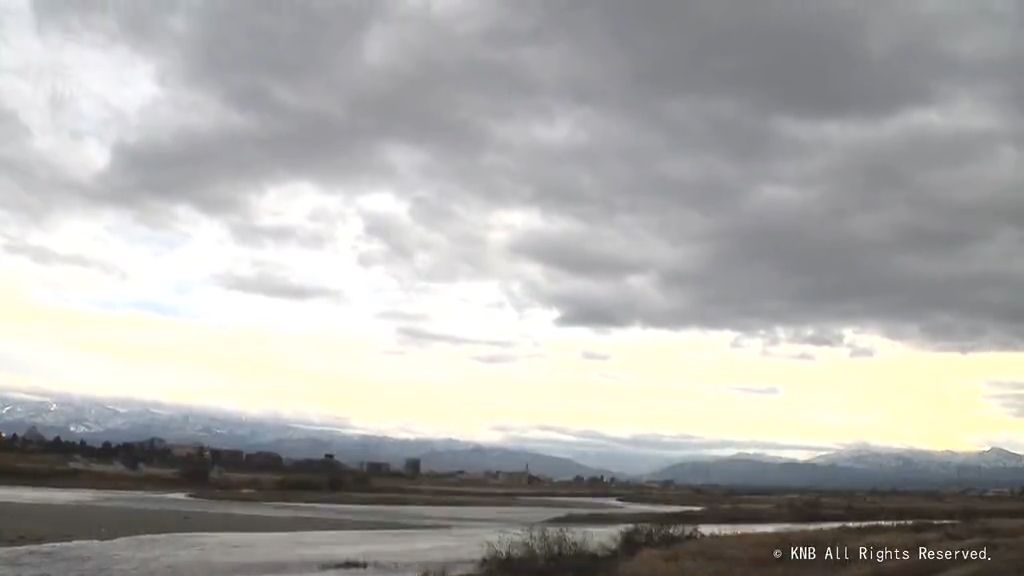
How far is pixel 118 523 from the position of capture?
54688mm

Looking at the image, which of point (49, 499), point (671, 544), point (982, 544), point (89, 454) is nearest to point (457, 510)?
point (49, 499)

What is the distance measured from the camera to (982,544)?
1491 inches

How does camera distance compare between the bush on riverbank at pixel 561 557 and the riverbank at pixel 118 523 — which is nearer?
the bush on riverbank at pixel 561 557

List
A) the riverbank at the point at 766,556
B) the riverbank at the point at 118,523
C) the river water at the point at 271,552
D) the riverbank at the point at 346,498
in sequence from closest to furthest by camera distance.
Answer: the riverbank at the point at 766,556 < the river water at the point at 271,552 < the riverbank at the point at 118,523 < the riverbank at the point at 346,498

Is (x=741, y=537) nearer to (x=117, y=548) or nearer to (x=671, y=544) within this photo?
(x=671, y=544)

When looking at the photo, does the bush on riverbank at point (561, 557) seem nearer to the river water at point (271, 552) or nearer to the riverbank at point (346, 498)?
the river water at point (271, 552)

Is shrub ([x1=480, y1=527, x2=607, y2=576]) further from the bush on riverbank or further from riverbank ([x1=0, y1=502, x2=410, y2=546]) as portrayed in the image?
riverbank ([x1=0, y1=502, x2=410, y2=546])

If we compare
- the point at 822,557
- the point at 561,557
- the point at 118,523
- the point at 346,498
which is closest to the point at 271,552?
the point at 561,557

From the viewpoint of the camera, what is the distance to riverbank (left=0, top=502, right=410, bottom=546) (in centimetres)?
4662

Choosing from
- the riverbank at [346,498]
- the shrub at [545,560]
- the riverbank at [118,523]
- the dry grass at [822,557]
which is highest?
the dry grass at [822,557]

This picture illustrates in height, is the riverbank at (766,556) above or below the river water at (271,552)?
above

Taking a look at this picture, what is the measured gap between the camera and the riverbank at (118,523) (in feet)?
153

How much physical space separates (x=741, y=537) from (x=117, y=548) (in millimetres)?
27637

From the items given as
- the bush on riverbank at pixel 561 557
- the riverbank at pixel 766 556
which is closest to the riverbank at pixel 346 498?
the riverbank at pixel 766 556
